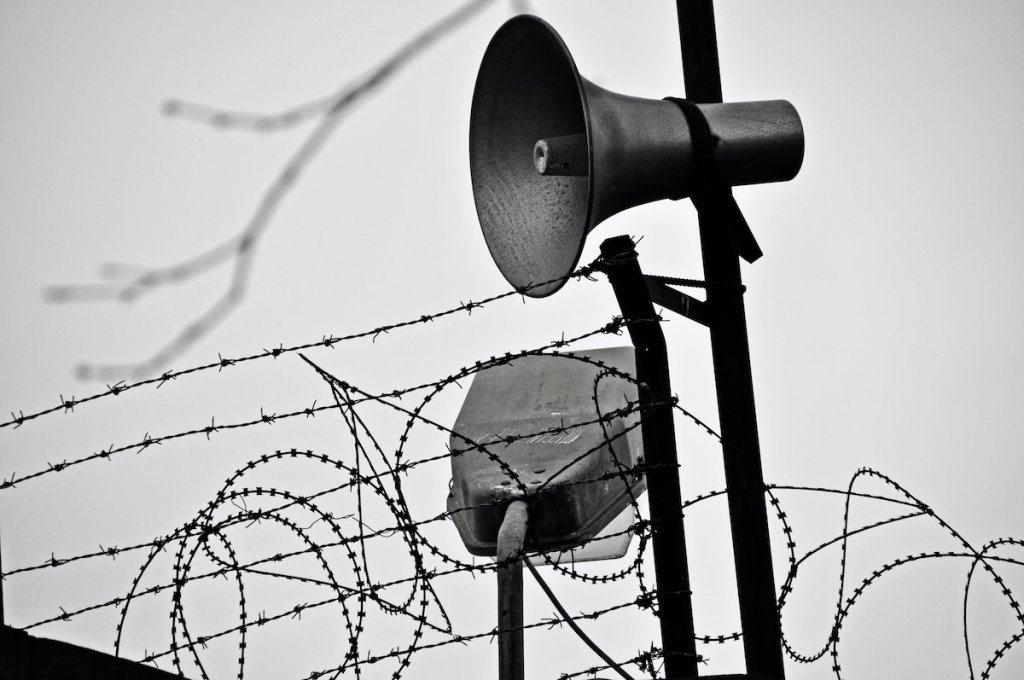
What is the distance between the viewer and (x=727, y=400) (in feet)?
11.1

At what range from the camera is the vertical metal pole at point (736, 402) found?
3256 mm

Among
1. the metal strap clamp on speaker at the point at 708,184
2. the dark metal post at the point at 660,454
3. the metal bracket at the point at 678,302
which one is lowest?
the dark metal post at the point at 660,454

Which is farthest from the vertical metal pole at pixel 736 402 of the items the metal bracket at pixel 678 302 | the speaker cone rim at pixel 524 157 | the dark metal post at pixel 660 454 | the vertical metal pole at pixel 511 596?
the vertical metal pole at pixel 511 596

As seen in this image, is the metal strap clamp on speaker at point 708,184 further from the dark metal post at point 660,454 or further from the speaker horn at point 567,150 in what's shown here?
the dark metal post at point 660,454

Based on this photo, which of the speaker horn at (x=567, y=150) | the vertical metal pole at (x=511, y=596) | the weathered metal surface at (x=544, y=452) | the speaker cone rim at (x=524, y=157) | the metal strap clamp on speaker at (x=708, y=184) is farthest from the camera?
the weathered metal surface at (x=544, y=452)

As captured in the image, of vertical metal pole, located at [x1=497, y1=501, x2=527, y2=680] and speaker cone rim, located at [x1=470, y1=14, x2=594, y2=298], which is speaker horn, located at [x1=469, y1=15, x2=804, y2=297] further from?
vertical metal pole, located at [x1=497, y1=501, x2=527, y2=680]

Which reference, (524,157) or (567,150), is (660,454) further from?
(524,157)

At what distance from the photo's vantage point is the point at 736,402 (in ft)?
11.0

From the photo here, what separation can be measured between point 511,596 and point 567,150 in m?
3.36

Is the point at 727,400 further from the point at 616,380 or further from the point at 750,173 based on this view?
the point at 616,380

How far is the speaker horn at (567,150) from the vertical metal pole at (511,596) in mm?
1378

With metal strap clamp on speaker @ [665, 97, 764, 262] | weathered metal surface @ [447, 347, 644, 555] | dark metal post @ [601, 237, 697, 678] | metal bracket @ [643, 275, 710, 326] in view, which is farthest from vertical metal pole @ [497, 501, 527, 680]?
metal strap clamp on speaker @ [665, 97, 764, 262]

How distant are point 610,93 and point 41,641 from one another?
2.00 metres

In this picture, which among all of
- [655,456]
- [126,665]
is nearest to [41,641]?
[126,665]
